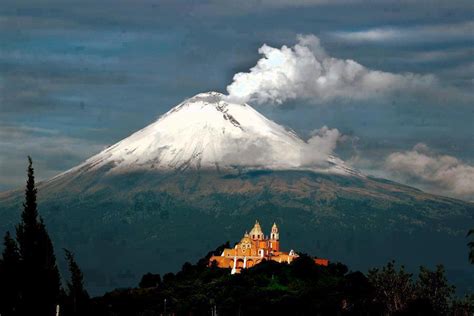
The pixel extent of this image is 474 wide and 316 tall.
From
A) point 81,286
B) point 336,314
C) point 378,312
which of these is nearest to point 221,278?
point 336,314

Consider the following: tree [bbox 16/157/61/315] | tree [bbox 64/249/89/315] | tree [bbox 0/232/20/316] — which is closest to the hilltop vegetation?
tree [bbox 64/249/89/315]

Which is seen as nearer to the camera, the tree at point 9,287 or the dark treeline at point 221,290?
the tree at point 9,287

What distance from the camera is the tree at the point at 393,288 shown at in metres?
68.5

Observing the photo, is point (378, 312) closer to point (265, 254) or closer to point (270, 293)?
point (270, 293)

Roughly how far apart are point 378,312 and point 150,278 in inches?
2004

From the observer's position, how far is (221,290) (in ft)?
348

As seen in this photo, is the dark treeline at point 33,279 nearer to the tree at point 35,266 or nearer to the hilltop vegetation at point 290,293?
the tree at point 35,266

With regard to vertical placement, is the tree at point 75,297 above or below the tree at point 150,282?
below

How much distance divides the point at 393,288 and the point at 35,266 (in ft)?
111

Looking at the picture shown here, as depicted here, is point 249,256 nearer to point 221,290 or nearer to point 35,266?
point 221,290

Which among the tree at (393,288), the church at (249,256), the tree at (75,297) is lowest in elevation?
the tree at (75,297)

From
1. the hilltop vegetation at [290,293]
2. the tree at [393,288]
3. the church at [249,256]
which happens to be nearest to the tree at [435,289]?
the hilltop vegetation at [290,293]

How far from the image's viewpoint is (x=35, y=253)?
133 feet

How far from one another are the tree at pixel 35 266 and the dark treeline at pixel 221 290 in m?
0.03
